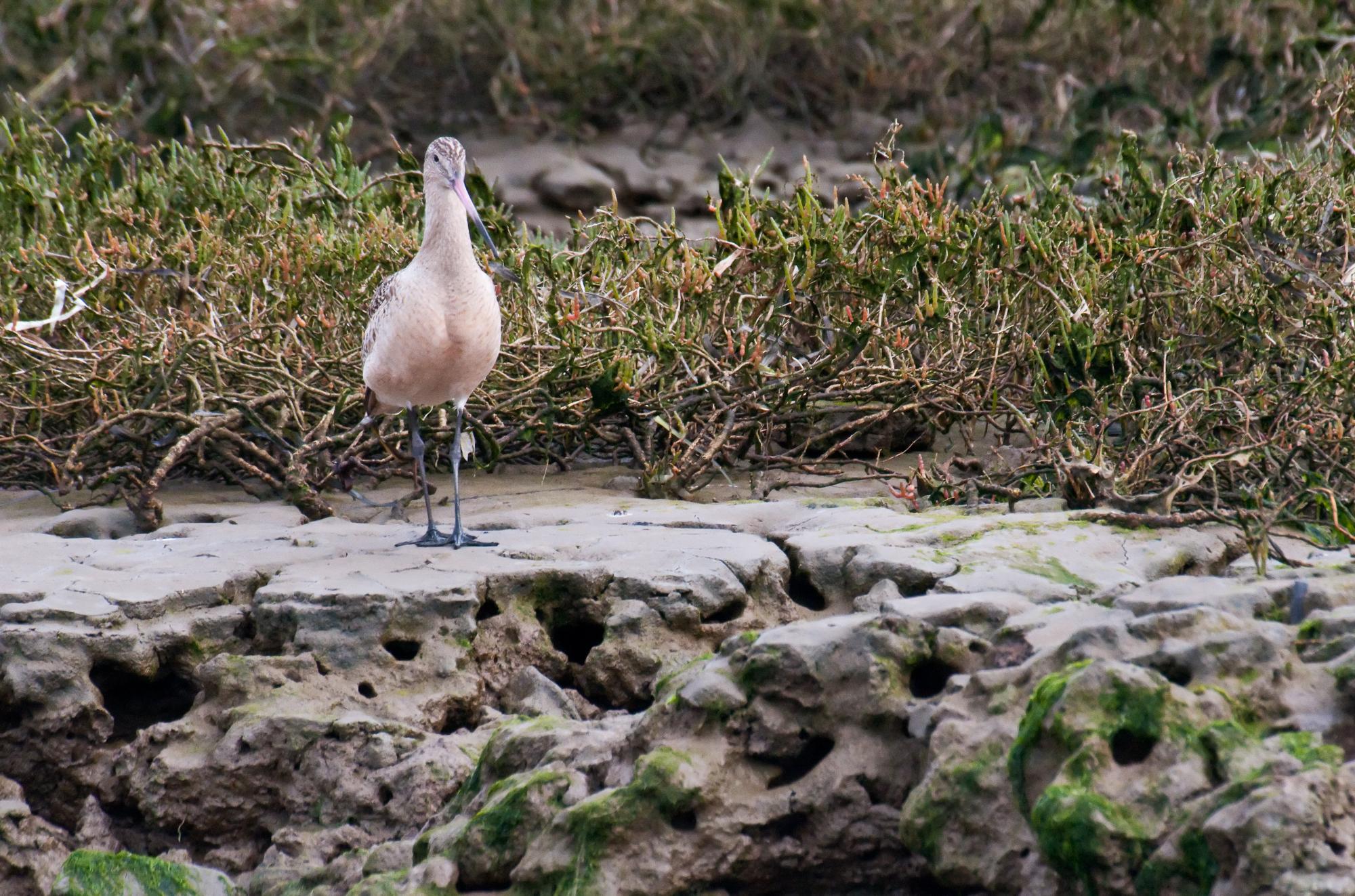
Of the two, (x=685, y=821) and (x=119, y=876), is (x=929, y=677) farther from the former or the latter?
(x=119, y=876)

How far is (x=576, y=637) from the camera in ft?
17.2

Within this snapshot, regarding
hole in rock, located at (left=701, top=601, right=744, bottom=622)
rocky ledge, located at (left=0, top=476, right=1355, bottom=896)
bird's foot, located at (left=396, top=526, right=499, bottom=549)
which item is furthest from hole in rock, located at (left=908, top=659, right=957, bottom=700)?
bird's foot, located at (left=396, top=526, right=499, bottom=549)

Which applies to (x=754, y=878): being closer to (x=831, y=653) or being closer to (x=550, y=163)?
(x=831, y=653)

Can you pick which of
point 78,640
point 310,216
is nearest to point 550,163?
point 310,216

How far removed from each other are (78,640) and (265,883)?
3.38 ft

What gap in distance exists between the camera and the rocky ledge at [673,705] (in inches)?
130

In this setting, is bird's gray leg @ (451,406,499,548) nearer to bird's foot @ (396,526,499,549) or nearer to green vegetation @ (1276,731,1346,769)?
bird's foot @ (396,526,499,549)

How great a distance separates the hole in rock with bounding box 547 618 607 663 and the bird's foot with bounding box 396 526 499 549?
0.44m

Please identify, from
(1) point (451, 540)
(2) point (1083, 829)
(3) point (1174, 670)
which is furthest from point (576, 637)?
(2) point (1083, 829)

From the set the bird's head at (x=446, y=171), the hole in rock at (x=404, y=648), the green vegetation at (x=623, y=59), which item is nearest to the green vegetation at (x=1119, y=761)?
the hole in rock at (x=404, y=648)

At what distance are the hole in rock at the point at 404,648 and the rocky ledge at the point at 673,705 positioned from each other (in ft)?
0.05

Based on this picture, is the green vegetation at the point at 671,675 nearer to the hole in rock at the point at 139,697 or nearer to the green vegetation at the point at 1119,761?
the green vegetation at the point at 1119,761

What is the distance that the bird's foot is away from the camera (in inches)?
216

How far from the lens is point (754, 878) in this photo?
3727mm
